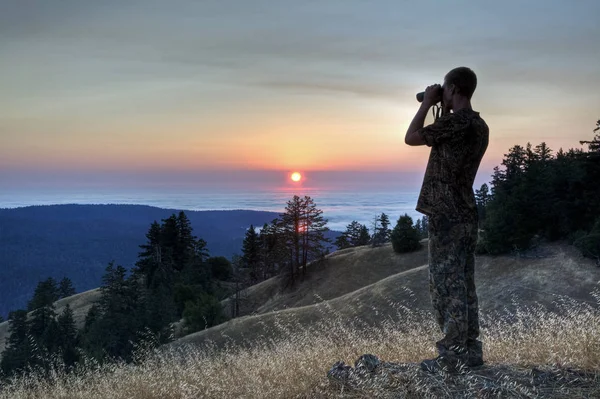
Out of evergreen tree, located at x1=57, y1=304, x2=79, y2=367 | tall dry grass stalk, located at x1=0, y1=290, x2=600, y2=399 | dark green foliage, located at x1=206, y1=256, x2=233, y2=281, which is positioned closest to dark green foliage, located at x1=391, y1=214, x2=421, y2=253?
dark green foliage, located at x1=206, y1=256, x2=233, y2=281

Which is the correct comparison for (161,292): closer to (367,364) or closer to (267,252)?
(267,252)

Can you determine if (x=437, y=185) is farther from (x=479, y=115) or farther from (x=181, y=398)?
(x=181, y=398)

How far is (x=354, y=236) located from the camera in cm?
9294

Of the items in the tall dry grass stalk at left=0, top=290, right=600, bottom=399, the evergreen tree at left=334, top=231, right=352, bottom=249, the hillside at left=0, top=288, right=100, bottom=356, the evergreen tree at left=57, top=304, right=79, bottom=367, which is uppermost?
the tall dry grass stalk at left=0, top=290, right=600, bottom=399

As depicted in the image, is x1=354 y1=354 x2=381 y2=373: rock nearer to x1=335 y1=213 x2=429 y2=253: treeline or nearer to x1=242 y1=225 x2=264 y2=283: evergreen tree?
x1=335 y1=213 x2=429 y2=253: treeline

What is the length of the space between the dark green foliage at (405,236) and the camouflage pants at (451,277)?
54.1m

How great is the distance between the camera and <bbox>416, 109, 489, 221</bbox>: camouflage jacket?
18.0ft

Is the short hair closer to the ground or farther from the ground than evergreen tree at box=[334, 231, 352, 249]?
farther from the ground

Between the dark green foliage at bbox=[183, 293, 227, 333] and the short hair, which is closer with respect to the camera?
the short hair

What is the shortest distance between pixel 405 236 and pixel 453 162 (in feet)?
178

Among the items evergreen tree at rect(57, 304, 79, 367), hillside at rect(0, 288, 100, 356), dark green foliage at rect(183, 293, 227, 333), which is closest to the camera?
dark green foliage at rect(183, 293, 227, 333)

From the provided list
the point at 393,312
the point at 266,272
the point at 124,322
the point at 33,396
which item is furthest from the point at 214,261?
the point at 33,396

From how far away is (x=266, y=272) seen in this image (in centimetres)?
7938

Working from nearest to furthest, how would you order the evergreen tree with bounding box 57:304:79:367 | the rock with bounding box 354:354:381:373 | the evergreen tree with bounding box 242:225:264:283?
the rock with bounding box 354:354:381:373, the evergreen tree with bounding box 57:304:79:367, the evergreen tree with bounding box 242:225:264:283
